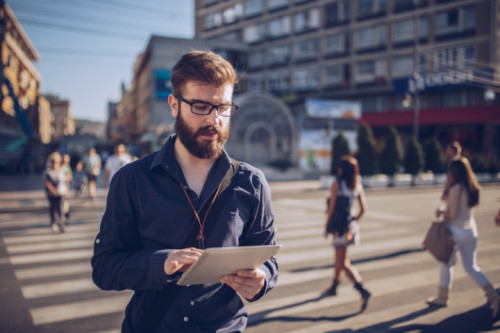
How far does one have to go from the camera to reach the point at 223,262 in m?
1.58

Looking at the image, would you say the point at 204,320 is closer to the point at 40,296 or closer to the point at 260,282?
the point at 260,282

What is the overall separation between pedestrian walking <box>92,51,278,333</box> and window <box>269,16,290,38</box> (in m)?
48.2

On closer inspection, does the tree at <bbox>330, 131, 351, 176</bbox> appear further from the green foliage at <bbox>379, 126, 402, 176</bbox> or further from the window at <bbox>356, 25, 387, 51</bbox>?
the window at <bbox>356, 25, 387, 51</bbox>

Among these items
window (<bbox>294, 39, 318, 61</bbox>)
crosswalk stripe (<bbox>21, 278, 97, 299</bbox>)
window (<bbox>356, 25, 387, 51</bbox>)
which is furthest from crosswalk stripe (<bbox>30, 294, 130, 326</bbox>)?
window (<bbox>294, 39, 318, 61</bbox>)

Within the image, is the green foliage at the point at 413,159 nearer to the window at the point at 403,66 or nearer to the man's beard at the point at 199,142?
the window at the point at 403,66

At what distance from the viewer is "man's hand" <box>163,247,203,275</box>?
161 centimetres

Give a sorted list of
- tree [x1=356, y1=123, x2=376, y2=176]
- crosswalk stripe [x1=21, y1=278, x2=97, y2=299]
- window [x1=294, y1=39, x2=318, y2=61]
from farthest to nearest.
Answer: window [x1=294, y1=39, x2=318, y2=61]
tree [x1=356, y1=123, x2=376, y2=176]
crosswalk stripe [x1=21, y1=278, x2=97, y2=299]

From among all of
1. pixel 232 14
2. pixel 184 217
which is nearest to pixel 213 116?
pixel 184 217

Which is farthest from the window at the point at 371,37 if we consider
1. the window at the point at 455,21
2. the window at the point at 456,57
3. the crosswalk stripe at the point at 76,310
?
the crosswalk stripe at the point at 76,310

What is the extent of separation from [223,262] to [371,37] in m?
43.5

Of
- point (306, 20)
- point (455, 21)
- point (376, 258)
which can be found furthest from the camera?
point (306, 20)

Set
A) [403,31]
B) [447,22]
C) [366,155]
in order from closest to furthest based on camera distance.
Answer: [366,155], [447,22], [403,31]

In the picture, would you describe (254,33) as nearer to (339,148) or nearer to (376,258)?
(339,148)

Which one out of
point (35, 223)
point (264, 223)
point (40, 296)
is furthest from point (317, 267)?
point (35, 223)
